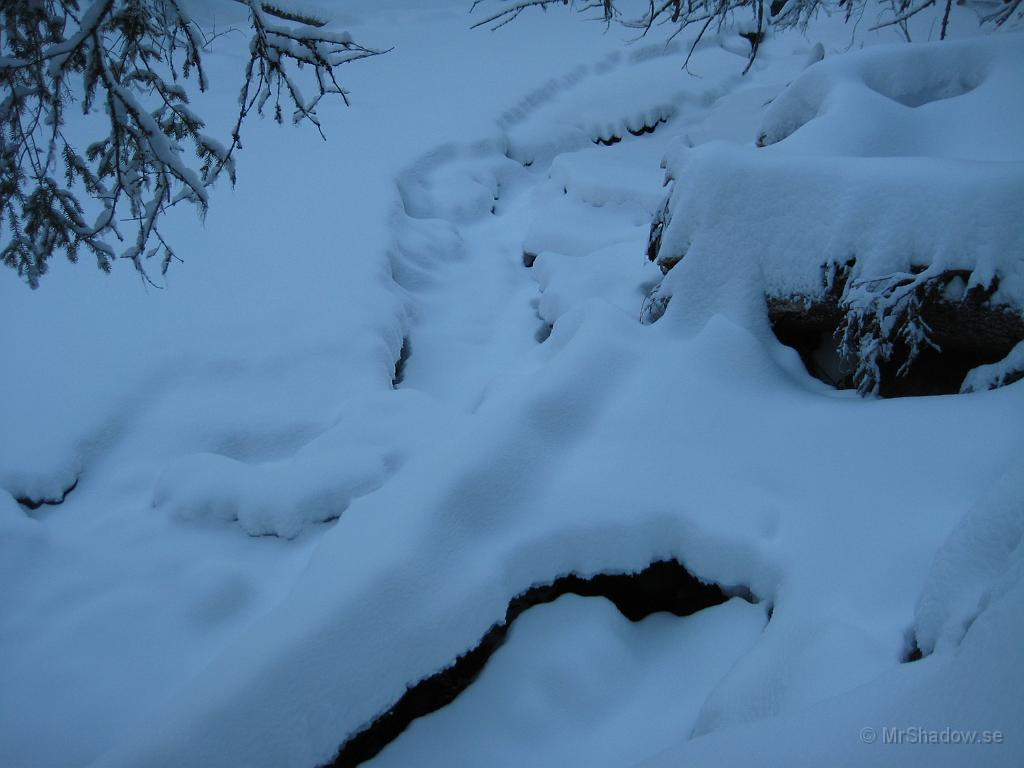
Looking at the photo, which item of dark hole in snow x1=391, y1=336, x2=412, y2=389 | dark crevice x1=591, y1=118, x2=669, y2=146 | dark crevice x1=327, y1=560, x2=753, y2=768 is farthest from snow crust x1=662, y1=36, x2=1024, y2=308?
dark crevice x1=591, y1=118, x2=669, y2=146

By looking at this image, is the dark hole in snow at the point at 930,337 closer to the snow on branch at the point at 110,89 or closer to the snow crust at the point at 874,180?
the snow crust at the point at 874,180

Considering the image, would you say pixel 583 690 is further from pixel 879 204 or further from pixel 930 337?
pixel 879 204

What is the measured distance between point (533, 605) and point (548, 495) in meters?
0.55

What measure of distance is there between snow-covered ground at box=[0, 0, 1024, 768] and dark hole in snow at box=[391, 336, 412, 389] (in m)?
0.06

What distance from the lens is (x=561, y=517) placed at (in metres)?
3.07

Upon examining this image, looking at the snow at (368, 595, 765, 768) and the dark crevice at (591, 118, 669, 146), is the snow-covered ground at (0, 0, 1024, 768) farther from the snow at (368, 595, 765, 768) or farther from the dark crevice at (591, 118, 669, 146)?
the dark crevice at (591, 118, 669, 146)

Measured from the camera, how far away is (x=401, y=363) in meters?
6.06

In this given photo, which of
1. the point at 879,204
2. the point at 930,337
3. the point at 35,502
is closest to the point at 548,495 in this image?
the point at 930,337

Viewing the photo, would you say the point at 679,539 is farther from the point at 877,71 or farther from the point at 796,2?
the point at 796,2

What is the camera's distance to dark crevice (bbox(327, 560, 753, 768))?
8.52 feet

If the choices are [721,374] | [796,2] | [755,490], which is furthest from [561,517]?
[796,2]

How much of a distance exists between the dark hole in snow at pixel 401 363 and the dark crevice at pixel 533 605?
10.2ft

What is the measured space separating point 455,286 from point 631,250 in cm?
220

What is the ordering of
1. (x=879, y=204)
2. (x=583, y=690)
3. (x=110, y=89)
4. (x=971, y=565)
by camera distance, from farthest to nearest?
(x=879, y=204), (x=583, y=690), (x=110, y=89), (x=971, y=565)
